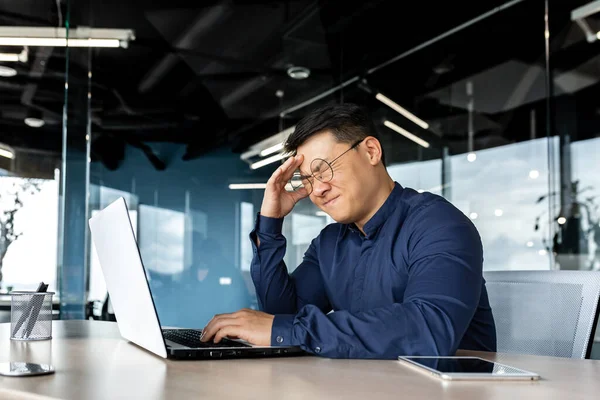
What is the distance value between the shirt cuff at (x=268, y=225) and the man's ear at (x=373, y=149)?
1.07ft

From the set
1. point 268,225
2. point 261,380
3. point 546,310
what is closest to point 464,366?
point 261,380

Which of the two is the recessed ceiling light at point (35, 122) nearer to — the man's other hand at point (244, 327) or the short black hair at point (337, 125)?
the short black hair at point (337, 125)

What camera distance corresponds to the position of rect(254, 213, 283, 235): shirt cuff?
196 cm

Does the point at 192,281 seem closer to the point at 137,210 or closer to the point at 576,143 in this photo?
the point at 137,210

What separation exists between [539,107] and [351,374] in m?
3.87

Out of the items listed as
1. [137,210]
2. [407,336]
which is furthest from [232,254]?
[407,336]

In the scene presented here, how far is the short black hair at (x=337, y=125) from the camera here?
1.88 meters

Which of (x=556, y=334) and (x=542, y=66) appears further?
(x=542, y=66)

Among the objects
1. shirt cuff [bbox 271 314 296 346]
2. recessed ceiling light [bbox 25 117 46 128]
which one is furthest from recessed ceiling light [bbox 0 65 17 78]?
shirt cuff [bbox 271 314 296 346]

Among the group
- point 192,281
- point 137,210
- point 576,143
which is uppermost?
point 576,143

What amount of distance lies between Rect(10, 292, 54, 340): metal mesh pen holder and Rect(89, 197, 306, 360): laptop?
181mm

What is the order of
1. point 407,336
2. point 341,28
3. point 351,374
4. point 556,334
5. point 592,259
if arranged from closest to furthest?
point 351,374
point 407,336
point 556,334
point 592,259
point 341,28

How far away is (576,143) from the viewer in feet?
14.5

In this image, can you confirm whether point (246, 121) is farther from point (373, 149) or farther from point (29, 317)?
point (29, 317)
